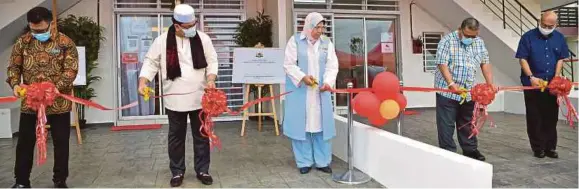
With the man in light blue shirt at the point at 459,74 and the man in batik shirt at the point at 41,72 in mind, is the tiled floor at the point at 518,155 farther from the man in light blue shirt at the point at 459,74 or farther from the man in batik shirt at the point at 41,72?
the man in batik shirt at the point at 41,72

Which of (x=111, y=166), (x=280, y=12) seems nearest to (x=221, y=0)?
(x=280, y=12)

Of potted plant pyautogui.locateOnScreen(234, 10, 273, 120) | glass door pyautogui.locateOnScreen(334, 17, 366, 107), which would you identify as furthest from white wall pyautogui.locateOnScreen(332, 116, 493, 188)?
glass door pyautogui.locateOnScreen(334, 17, 366, 107)

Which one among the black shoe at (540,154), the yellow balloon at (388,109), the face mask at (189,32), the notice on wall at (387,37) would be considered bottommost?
the black shoe at (540,154)

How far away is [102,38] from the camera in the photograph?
6.80 metres

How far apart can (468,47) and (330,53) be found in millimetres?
1144

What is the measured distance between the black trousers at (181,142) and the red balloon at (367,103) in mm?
1076

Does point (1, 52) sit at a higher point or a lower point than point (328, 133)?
higher

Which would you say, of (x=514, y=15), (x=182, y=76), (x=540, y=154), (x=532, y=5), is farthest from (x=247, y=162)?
(x=532, y=5)

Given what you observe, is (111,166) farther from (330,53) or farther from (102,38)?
(102,38)

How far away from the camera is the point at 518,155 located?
3674mm

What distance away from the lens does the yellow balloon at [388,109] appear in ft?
9.21

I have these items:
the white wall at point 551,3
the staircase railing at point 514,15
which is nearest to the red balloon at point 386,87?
the staircase railing at point 514,15

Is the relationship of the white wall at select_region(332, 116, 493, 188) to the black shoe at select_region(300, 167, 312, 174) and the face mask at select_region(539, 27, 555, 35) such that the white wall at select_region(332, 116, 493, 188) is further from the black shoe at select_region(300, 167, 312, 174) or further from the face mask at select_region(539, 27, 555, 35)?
the face mask at select_region(539, 27, 555, 35)

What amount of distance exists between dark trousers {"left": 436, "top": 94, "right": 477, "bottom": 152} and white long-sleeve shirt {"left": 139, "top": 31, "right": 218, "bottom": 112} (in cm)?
190
